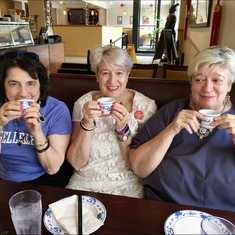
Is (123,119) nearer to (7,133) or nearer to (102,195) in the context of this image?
(102,195)

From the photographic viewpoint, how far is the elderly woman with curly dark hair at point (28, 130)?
1.34 m

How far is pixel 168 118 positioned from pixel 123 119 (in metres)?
0.26

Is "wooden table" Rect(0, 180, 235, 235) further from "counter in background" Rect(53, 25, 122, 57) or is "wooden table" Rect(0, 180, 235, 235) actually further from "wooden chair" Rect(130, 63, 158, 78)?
"counter in background" Rect(53, 25, 122, 57)

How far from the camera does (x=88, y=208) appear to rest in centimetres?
93

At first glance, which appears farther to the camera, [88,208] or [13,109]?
[13,109]

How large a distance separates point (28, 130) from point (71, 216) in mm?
675

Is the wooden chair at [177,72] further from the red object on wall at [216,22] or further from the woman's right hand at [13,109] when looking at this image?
the woman's right hand at [13,109]

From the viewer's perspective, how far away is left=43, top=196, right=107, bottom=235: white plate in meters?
0.84

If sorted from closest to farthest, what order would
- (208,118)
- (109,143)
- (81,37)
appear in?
(208,118)
(109,143)
(81,37)

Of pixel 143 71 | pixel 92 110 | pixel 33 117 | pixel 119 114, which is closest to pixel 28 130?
pixel 33 117

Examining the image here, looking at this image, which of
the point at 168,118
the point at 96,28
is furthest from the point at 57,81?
the point at 96,28

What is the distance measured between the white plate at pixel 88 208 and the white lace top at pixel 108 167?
472 mm

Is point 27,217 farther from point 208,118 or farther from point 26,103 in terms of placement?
point 208,118

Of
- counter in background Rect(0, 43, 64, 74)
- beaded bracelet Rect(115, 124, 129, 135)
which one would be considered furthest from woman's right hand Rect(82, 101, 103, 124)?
counter in background Rect(0, 43, 64, 74)
